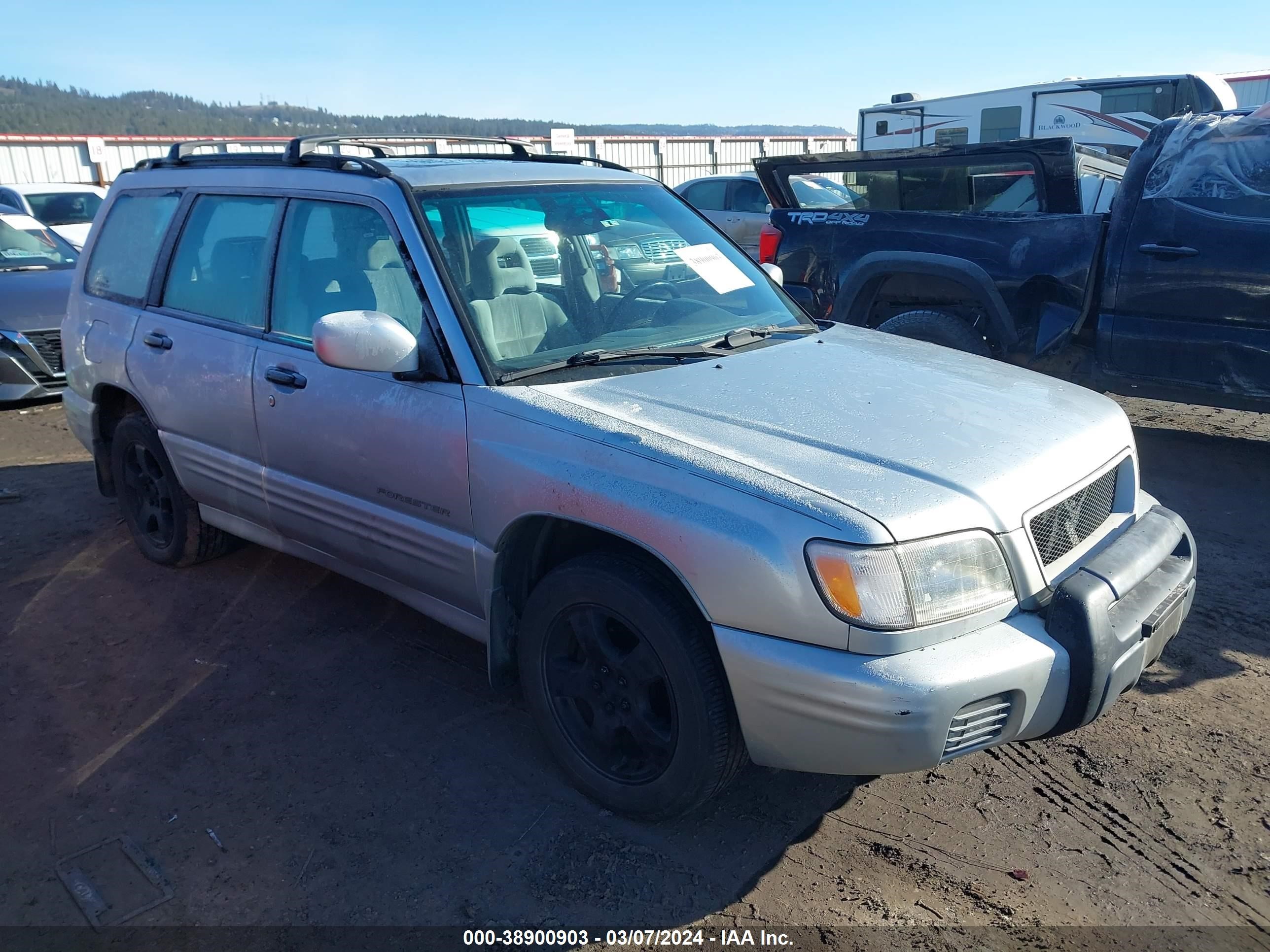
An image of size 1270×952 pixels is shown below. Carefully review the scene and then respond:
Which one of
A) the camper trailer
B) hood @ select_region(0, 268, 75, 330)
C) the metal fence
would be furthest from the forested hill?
hood @ select_region(0, 268, 75, 330)

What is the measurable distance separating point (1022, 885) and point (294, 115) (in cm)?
9081

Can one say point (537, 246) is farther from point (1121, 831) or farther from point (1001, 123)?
point (1001, 123)

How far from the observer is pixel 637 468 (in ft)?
8.55

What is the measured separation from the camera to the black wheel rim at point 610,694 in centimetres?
277

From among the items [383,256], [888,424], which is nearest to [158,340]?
[383,256]

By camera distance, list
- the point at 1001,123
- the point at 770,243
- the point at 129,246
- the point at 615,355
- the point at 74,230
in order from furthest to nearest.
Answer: the point at 1001,123, the point at 74,230, the point at 770,243, the point at 129,246, the point at 615,355

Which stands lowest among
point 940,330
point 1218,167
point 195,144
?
point 940,330

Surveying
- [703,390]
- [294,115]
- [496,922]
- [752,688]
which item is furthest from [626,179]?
[294,115]

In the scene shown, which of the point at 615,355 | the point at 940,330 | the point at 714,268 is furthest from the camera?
the point at 940,330

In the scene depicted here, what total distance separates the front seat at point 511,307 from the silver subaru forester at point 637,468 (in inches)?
0.4

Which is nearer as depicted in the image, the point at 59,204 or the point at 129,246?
the point at 129,246

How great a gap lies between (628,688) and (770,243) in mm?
4737

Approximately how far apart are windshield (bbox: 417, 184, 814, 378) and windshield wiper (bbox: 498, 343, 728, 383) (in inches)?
0.8

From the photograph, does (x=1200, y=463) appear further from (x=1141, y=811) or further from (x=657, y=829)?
(x=657, y=829)
